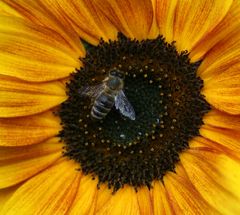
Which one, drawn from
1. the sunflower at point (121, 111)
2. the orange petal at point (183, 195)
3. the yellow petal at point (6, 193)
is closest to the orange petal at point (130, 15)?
the sunflower at point (121, 111)

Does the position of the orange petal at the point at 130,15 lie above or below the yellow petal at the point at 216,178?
above

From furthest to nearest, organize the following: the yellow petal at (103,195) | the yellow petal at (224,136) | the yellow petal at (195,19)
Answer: the yellow petal at (103,195) → the yellow petal at (224,136) → the yellow petal at (195,19)

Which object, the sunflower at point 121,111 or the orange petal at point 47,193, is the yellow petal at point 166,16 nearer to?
the sunflower at point 121,111

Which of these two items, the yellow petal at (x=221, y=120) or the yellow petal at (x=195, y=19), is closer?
the yellow petal at (x=195, y=19)

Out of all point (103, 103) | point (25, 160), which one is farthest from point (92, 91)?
point (25, 160)

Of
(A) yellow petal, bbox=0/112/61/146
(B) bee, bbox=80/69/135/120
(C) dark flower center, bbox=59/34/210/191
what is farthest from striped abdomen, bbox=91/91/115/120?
(A) yellow petal, bbox=0/112/61/146

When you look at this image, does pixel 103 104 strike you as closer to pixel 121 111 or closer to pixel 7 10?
pixel 121 111
